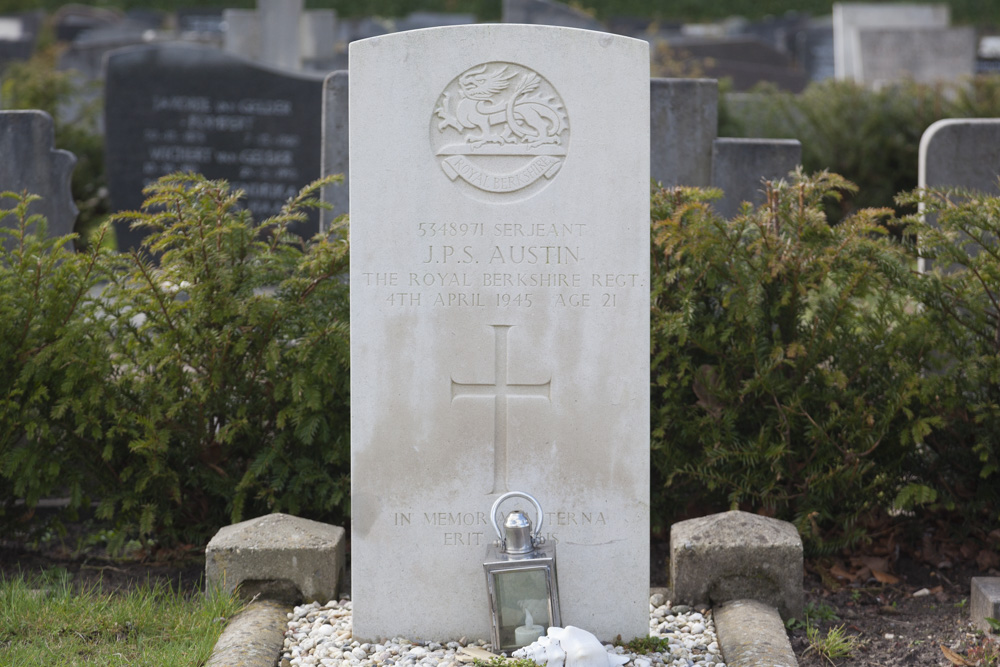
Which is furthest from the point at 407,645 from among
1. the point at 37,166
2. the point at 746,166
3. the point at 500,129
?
the point at 37,166

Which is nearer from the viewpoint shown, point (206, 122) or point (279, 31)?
point (206, 122)

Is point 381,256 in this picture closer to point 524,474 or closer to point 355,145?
point 355,145

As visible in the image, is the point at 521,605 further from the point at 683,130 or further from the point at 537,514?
the point at 683,130

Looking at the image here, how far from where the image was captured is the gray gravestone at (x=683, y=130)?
17.4ft

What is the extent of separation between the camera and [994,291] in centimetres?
372

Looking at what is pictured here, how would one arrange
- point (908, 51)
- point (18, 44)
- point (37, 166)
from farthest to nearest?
Result: point (18, 44)
point (908, 51)
point (37, 166)

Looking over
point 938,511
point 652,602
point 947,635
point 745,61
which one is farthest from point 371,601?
point 745,61

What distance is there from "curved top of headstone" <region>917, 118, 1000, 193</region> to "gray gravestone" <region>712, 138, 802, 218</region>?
617mm

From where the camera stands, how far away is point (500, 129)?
298 centimetres

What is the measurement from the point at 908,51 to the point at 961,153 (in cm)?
928

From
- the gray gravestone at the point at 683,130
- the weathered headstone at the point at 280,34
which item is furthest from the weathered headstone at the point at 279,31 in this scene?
the gray gravestone at the point at 683,130

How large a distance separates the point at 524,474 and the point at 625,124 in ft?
3.53

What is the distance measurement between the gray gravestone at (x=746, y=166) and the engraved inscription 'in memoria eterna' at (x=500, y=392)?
241 centimetres

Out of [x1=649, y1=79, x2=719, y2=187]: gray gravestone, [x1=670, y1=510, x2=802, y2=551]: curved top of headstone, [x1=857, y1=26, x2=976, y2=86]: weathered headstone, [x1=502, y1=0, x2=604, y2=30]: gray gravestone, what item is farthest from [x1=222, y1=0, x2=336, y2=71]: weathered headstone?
[x1=670, y1=510, x2=802, y2=551]: curved top of headstone
